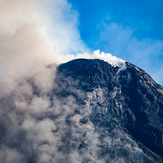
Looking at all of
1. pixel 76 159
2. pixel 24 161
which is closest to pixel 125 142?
pixel 76 159

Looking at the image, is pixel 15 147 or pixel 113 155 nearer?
pixel 113 155

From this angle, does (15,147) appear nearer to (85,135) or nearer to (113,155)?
(85,135)

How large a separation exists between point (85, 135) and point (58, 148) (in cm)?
2729

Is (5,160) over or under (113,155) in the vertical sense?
over

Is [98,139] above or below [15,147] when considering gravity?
below

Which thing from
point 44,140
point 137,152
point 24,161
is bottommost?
point 137,152

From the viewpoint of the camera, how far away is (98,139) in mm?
195625

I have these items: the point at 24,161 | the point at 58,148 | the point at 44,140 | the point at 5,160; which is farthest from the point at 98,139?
the point at 5,160

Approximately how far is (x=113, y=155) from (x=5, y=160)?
95756mm

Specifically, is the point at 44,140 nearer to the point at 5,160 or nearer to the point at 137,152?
the point at 5,160

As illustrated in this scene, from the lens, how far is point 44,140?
199750 mm

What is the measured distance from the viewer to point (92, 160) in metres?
178

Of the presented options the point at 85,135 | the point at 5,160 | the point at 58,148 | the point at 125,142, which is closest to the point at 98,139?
the point at 85,135

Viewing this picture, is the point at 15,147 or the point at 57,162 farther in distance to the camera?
the point at 15,147
